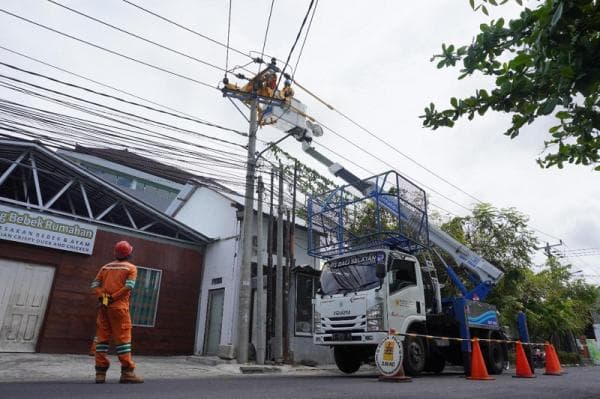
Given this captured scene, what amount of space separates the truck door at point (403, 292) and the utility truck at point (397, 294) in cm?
2

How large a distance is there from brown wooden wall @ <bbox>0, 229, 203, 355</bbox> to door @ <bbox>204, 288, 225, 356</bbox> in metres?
0.49

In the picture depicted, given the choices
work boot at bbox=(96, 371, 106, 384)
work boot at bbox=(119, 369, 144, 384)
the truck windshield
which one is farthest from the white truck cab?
work boot at bbox=(96, 371, 106, 384)

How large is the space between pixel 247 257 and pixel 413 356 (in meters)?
4.51

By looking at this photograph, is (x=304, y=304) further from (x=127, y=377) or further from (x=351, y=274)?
(x=127, y=377)

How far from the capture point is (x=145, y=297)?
41.8ft

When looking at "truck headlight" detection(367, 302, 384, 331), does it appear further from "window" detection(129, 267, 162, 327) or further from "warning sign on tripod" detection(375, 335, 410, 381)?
"window" detection(129, 267, 162, 327)

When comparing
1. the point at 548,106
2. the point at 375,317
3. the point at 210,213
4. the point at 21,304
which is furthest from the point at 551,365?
the point at 21,304

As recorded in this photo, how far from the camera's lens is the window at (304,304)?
13195mm

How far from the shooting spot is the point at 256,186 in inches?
469

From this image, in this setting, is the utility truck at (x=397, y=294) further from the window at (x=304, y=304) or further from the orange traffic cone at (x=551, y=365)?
the window at (x=304, y=304)

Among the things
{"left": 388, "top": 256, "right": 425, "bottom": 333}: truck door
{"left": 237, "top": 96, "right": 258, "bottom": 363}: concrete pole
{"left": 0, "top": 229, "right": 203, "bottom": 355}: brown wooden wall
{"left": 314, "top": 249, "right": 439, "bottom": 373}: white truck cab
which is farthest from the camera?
{"left": 0, "top": 229, "right": 203, "bottom": 355}: brown wooden wall

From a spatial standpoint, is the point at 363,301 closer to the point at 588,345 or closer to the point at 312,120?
the point at 312,120

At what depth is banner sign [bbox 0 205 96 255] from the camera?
10.4 meters

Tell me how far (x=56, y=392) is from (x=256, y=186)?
8.00 meters
